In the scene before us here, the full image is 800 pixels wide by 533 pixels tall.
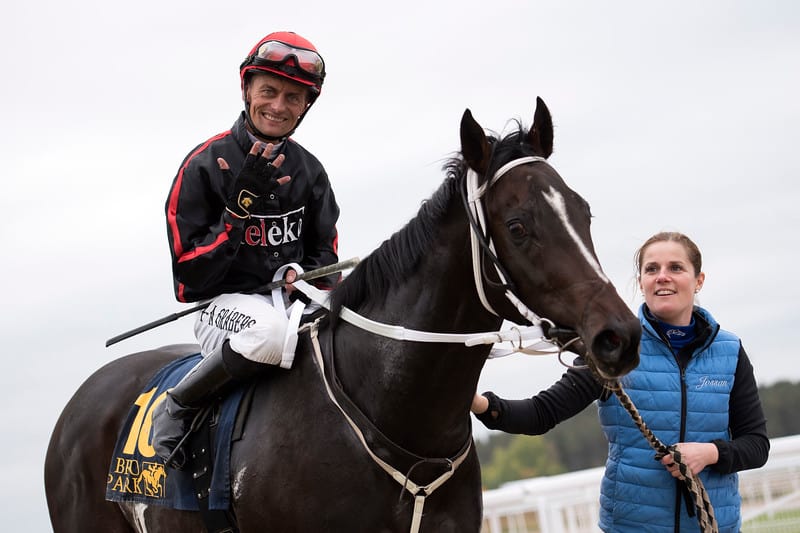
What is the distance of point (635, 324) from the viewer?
3031 millimetres

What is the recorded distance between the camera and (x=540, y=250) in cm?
328

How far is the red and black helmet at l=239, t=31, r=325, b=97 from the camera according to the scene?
14.5ft

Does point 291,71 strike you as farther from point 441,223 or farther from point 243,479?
point 243,479

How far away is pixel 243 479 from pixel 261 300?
809 mm

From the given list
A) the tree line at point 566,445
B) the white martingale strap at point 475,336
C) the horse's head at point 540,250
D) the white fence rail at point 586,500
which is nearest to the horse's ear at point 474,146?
the horse's head at point 540,250

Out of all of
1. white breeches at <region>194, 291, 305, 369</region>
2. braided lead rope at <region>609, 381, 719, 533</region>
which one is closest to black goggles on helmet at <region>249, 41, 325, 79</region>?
white breeches at <region>194, 291, 305, 369</region>

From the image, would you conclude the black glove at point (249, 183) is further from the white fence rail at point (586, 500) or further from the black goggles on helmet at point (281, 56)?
the white fence rail at point (586, 500)

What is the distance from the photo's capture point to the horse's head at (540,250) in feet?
10.1

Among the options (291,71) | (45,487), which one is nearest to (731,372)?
(291,71)

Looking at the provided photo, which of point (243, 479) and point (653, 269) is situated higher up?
point (653, 269)

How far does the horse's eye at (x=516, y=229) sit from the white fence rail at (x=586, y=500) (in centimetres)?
384

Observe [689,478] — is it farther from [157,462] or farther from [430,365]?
[157,462]

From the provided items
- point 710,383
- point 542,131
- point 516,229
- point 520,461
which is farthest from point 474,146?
point 520,461

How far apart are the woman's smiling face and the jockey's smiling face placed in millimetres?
1766
